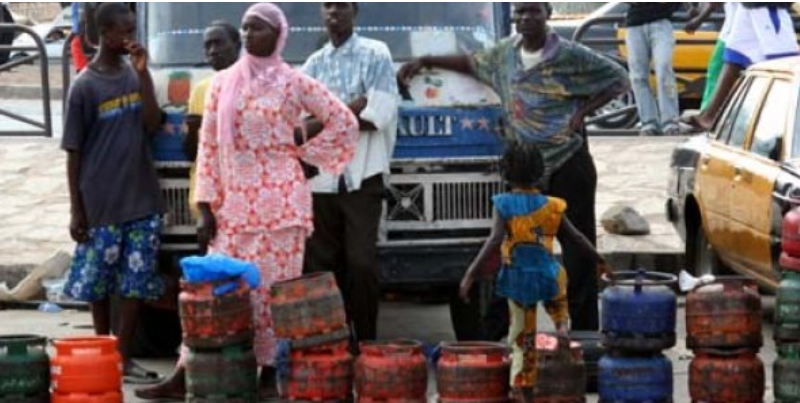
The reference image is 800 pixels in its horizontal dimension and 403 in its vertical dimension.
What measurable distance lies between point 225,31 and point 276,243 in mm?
1438

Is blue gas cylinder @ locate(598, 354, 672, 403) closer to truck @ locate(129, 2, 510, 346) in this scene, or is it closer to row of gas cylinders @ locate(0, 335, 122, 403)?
row of gas cylinders @ locate(0, 335, 122, 403)

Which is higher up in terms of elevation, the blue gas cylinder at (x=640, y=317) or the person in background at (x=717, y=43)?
the person in background at (x=717, y=43)

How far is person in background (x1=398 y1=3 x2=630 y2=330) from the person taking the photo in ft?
34.2

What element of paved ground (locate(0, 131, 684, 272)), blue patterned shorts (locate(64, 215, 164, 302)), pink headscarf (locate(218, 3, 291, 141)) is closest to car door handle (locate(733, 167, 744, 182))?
paved ground (locate(0, 131, 684, 272))

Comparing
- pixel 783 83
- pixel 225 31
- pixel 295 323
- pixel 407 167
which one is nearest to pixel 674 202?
pixel 783 83

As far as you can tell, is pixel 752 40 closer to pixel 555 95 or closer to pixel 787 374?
pixel 555 95

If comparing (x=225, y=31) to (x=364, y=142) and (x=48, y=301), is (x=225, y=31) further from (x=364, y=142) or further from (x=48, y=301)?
(x=48, y=301)

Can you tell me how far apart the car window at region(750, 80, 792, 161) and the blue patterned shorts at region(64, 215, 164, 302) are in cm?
338

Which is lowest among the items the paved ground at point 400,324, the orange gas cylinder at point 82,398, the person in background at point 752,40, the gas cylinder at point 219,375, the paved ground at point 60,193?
the paved ground at point 400,324

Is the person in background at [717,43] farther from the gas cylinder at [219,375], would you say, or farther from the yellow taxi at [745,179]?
the gas cylinder at [219,375]

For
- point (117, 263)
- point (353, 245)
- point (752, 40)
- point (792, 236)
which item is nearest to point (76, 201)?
point (117, 263)

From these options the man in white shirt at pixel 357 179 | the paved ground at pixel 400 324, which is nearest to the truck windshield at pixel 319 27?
the man in white shirt at pixel 357 179

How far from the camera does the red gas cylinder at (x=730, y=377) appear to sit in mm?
8375

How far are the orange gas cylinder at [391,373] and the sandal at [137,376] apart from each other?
192 cm
